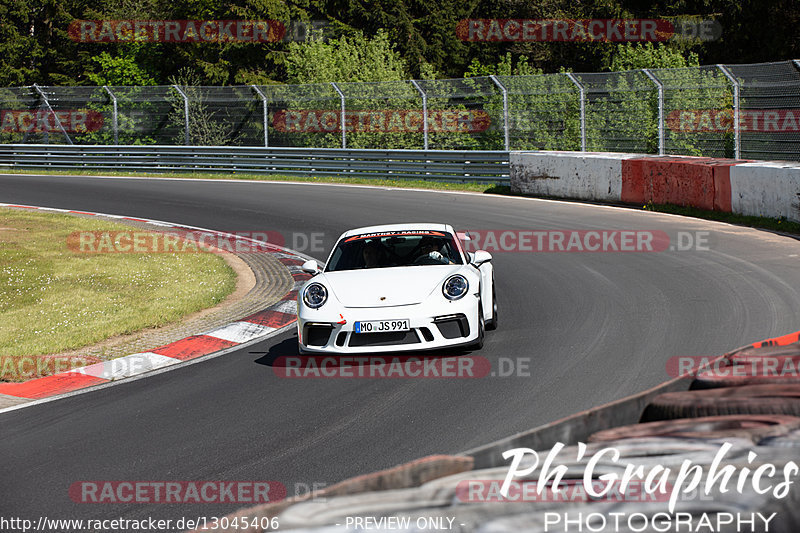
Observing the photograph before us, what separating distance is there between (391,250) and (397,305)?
1577mm

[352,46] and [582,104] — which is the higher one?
[352,46]

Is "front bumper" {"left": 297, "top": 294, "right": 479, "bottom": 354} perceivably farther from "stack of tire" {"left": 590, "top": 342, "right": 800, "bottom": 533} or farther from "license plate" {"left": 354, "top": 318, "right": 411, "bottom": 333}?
"stack of tire" {"left": 590, "top": 342, "right": 800, "bottom": 533}

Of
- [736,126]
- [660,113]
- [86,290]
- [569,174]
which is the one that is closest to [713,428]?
[86,290]

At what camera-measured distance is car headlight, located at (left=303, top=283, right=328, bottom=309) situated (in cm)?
800

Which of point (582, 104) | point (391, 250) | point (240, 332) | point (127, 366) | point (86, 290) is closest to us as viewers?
point (127, 366)

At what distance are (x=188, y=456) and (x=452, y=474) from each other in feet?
9.64

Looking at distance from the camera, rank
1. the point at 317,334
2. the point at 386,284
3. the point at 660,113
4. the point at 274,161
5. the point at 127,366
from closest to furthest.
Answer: the point at 317,334
the point at 386,284
the point at 127,366
the point at 660,113
the point at 274,161

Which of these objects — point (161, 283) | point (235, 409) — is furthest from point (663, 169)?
point (235, 409)

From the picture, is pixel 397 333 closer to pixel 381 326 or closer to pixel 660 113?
pixel 381 326

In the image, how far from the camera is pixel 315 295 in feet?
26.6

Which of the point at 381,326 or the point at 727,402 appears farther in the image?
the point at 381,326

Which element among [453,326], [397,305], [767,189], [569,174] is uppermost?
[569,174]

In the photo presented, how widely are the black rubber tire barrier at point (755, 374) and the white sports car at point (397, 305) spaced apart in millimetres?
3536

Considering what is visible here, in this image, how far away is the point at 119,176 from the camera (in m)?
30.2
